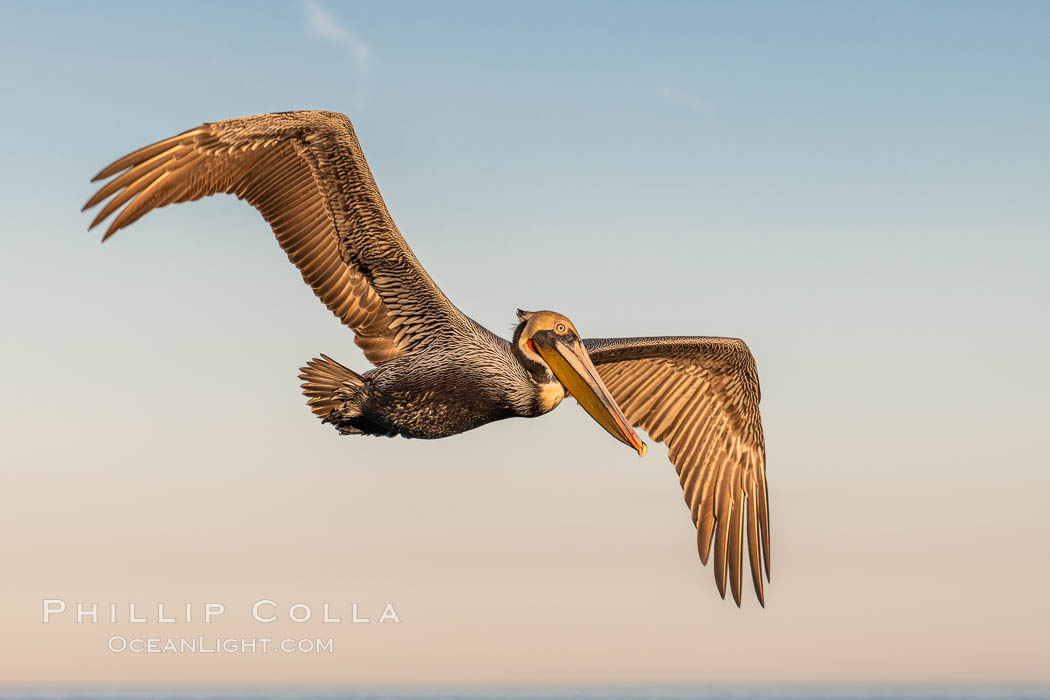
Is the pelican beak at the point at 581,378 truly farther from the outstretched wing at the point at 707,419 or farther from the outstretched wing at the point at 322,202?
the outstretched wing at the point at 707,419

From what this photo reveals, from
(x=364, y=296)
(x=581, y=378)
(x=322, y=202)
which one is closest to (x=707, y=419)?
(x=581, y=378)

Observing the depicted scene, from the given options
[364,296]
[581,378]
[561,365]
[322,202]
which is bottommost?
[581,378]

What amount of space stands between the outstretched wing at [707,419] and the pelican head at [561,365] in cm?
168

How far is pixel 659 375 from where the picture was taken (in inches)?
516

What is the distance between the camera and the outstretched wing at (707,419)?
12.5 metres

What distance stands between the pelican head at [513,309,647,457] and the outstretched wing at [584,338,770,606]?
1.68 metres

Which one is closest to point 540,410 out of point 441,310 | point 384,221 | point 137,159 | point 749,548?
point 441,310

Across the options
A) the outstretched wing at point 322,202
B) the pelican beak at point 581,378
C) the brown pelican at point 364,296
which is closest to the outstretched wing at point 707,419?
the brown pelican at point 364,296

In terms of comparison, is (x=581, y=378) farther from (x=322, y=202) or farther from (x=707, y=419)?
(x=707, y=419)

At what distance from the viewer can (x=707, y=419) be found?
13.1 m

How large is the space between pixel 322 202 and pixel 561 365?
2.43 m

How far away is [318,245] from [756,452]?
486 cm

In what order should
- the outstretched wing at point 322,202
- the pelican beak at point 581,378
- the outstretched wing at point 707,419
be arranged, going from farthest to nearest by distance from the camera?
the outstretched wing at point 707,419
the pelican beak at point 581,378
the outstretched wing at point 322,202

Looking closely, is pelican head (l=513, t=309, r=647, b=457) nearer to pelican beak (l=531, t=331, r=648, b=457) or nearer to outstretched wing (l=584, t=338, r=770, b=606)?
pelican beak (l=531, t=331, r=648, b=457)
